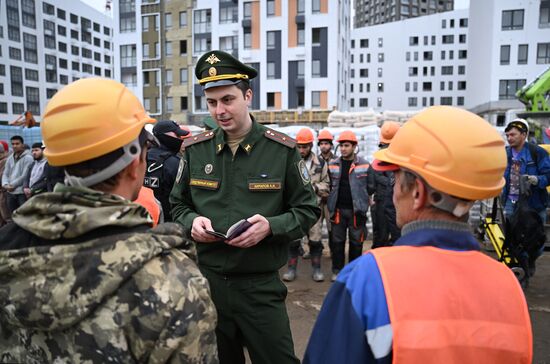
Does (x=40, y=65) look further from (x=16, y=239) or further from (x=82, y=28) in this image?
(x=16, y=239)

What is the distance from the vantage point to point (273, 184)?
7.43 ft

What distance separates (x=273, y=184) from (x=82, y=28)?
7718cm

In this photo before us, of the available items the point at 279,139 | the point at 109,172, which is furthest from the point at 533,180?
the point at 109,172

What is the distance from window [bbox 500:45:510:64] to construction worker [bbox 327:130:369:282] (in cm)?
3751

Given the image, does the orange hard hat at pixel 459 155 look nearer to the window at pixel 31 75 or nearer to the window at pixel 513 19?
the window at pixel 513 19

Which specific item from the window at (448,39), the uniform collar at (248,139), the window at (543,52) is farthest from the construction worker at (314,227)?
the window at (448,39)

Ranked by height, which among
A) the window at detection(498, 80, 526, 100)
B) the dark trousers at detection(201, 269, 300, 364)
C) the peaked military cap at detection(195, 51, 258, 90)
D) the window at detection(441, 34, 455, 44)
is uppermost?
the window at detection(441, 34, 455, 44)

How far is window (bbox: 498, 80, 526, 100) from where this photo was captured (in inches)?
1453

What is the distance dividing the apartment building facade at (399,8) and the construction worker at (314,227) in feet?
361

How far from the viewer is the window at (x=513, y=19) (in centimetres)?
3628

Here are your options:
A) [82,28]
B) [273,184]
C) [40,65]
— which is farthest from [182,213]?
[82,28]

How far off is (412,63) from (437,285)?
3036 inches

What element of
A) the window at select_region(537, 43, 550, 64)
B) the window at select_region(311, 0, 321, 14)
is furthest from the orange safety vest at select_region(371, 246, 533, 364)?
the window at select_region(537, 43, 550, 64)

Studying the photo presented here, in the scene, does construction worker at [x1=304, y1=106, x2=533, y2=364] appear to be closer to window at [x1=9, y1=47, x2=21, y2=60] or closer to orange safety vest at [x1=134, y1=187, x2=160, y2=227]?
orange safety vest at [x1=134, y1=187, x2=160, y2=227]
